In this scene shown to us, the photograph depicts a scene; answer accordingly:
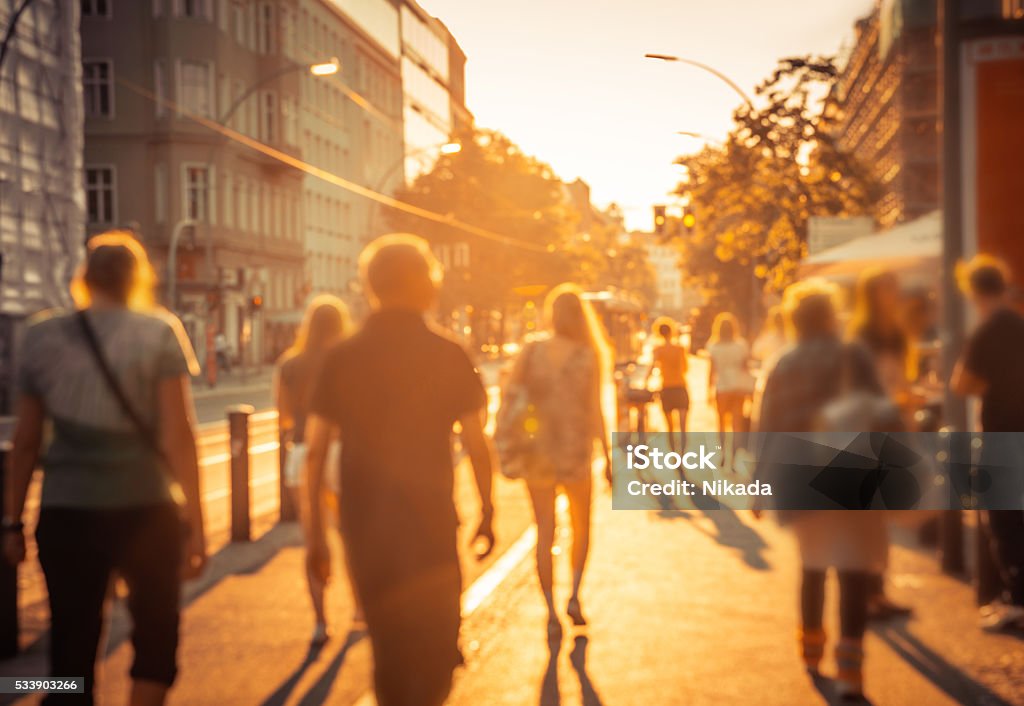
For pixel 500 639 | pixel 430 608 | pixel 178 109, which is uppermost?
pixel 178 109

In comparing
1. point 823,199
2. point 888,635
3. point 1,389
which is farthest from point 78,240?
point 888,635

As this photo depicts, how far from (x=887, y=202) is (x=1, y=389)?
51076 millimetres

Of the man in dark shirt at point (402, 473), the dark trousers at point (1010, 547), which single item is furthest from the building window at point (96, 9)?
the man in dark shirt at point (402, 473)

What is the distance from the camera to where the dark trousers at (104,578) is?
14.6 ft

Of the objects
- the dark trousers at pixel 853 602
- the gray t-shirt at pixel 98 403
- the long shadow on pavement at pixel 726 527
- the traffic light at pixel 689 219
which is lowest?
the long shadow on pavement at pixel 726 527

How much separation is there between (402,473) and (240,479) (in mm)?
6516

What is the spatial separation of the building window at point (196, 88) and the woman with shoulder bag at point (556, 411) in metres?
47.3

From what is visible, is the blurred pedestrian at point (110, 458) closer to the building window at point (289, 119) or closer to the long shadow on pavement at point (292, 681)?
the long shadow on pavement at point (292, 681)

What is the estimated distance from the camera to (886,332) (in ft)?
16.1

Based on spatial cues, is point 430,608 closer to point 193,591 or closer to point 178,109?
point 193,591

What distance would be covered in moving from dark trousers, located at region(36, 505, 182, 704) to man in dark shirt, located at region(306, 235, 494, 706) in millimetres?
657

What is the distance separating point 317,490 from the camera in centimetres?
473

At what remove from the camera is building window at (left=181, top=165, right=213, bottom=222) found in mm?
52406

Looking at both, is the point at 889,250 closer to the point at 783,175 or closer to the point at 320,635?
the point at 320,635
